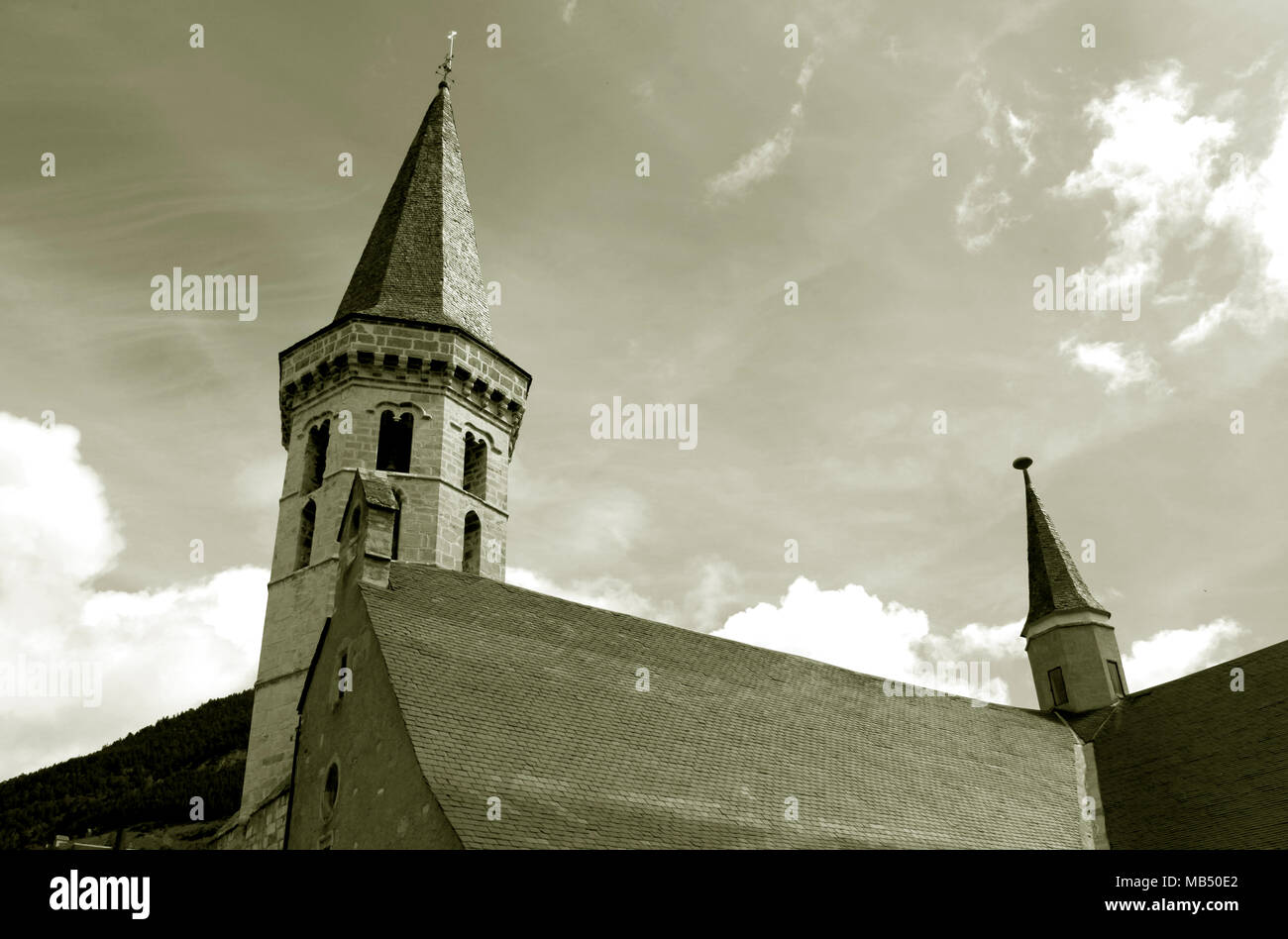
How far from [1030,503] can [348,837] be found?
25.5 metres

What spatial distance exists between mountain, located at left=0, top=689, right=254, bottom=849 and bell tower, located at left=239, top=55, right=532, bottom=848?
36.7 meters

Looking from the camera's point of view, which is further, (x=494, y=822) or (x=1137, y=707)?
(x=1137, y=707)

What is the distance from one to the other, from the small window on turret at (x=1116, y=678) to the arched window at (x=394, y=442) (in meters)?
20.9

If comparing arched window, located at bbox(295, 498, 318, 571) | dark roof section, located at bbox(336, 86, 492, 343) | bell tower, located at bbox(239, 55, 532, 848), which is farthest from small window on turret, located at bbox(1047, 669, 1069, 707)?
arched window, located at bbox(295, 498, 318, 571)

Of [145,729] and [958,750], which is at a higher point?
[145,729]

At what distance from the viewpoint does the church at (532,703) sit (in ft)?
51.6

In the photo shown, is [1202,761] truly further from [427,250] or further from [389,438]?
[427,250]

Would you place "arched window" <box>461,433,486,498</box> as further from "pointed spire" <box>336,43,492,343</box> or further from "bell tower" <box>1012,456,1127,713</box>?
"bell tower" <box>1012,456,1127,713</box>

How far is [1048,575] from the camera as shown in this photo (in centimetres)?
3216
